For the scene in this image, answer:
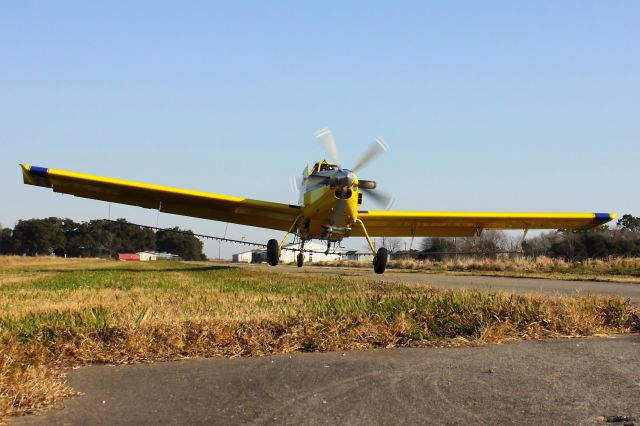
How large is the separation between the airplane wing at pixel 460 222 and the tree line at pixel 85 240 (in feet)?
293

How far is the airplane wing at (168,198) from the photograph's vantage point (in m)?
22.5

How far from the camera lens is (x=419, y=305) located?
297 inches

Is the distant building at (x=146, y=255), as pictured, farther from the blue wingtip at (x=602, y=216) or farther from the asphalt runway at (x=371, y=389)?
the asphalt runway at (x=371, y=389)

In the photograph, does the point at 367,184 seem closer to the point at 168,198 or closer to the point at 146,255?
the point at 168,198

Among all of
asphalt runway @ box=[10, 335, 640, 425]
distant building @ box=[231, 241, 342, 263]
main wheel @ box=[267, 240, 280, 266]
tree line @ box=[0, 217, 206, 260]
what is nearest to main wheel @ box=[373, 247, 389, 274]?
main wheel @ box=[267, 240, 280, 266]

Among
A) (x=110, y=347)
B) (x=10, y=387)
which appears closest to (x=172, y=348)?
(x=110, y=347)

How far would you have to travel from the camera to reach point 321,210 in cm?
2380

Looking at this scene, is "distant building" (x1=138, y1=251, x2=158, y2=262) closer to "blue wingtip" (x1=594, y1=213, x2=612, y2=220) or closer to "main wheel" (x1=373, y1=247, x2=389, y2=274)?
"blue wingtip" (x1=594, y1=213, x2=612, y2=220)

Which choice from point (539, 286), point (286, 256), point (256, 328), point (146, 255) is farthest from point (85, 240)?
point (256, 328)

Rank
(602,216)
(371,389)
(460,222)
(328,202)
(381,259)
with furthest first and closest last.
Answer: (460,222) → (602,216) → (381,259) → (328,202) → (371,389)

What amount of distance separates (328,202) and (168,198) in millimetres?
7425

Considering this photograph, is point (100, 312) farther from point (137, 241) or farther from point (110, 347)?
point (137, 241)

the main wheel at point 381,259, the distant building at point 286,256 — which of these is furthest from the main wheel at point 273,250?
the distant building at point 286,256

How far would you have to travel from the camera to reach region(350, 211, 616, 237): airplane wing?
2917 centimetres
